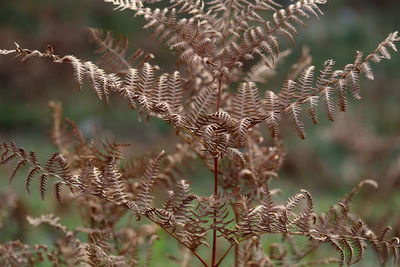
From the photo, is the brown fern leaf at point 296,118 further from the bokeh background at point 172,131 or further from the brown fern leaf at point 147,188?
the bokeh background at point 172,131

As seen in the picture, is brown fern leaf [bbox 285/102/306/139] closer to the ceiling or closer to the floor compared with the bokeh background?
closer to the ceiling

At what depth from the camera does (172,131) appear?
23.5 feet

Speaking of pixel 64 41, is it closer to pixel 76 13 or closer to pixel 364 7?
pixel 76 13

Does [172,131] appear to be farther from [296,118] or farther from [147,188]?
[296,118]

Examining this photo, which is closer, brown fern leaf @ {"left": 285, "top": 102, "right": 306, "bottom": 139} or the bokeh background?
brown fern leaf @ {"left": 285, "top": 102, "right": 306, "bottom": 139}

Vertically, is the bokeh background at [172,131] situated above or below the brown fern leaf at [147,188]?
below

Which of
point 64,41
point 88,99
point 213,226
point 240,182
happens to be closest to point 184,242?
point 213,226

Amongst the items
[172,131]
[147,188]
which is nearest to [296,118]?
[147,188]

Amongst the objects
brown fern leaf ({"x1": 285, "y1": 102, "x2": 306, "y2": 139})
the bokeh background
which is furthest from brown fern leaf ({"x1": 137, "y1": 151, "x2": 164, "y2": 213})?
the bokeh background

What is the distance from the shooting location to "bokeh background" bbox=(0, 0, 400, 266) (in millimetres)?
6188

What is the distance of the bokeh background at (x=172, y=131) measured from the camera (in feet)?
20.3

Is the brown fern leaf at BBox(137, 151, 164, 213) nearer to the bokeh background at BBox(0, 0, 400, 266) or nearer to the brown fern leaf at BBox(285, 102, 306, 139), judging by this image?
the brown fern leaf at BBox(285, 102, 306, 139)

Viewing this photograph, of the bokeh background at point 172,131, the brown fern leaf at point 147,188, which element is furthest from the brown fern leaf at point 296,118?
the bokeh background at point 172,131

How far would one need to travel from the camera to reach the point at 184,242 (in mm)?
1769
